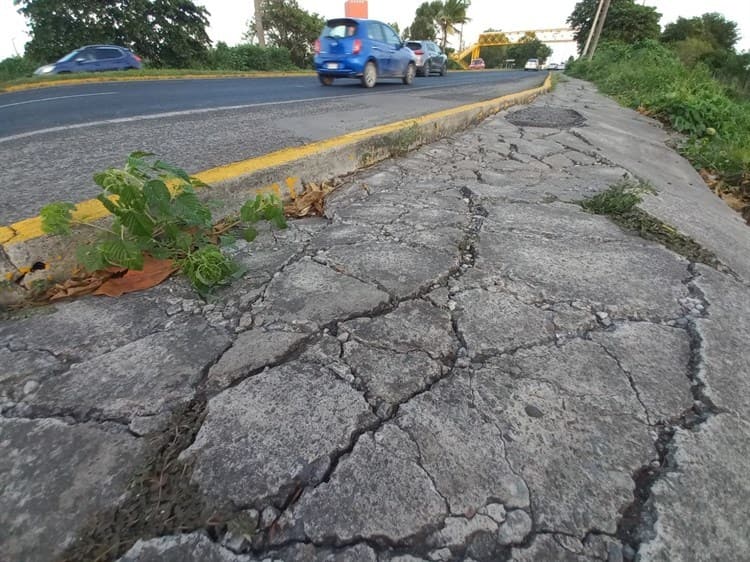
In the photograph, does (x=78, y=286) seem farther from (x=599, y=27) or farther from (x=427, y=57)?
(x=599, y=27)

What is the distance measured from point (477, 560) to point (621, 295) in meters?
1.03

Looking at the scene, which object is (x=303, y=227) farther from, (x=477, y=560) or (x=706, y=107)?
(x=706, y=107)

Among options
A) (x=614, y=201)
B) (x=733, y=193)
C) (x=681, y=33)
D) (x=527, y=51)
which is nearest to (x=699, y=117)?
(x=733, y=193)

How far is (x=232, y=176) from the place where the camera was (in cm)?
184

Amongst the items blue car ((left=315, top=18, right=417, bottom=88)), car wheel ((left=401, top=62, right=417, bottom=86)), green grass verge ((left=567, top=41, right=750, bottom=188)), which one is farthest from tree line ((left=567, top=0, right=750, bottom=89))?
blue car ((left=315, top=18, right=417, bottom=88))

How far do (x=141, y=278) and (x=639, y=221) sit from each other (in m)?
2.16

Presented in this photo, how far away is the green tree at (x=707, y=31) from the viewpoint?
76.4 ft

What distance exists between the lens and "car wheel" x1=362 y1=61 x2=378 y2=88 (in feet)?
27.4

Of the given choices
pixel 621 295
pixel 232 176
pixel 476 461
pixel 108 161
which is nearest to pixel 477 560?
pixel 476 461

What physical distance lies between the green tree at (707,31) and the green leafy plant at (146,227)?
97.6 feet

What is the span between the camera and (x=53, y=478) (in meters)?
0.75

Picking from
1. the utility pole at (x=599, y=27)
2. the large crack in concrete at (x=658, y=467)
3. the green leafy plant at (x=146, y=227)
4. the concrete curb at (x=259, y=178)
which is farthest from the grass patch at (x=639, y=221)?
the utility pole at (x=599, y=27)

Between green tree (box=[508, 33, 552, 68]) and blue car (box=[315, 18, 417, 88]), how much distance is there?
52065 millimetres

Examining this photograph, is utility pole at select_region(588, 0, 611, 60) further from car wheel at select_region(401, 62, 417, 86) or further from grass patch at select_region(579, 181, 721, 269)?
grass patch at select_region(579, 181, 721, 269)
